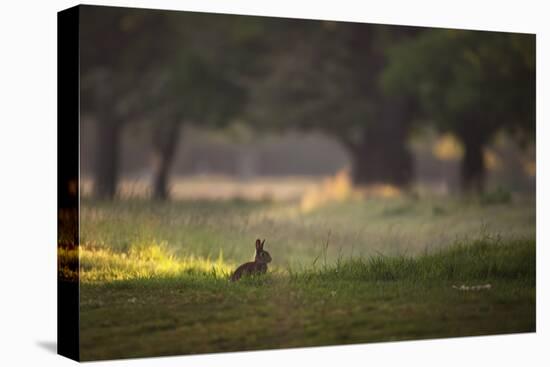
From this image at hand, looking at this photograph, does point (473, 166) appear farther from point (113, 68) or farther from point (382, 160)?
point (113, 68)

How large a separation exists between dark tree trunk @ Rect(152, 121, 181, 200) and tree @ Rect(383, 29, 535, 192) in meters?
2.95

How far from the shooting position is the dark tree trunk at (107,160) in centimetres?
1067

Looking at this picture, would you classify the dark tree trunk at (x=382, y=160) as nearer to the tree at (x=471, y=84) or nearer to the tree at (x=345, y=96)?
the tree at (x=345, y=96)

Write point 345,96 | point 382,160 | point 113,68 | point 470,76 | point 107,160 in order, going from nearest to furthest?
point 107,160 → point 113,68 → point 345,96 → point 382,160 → point 470,76

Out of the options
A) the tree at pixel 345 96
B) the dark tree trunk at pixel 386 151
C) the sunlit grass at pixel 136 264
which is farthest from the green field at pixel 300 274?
the tree at pixel 345 96

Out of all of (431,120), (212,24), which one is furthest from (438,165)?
(212,24)

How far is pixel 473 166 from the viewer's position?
42.4 feet

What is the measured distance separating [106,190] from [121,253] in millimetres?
671

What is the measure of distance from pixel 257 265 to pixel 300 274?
0.51m

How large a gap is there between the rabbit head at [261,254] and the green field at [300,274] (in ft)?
0.25

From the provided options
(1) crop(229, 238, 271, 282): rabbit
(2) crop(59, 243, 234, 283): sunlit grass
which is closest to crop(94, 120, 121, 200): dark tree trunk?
(2) crop(59, 243, 234, 283): sunlit grass

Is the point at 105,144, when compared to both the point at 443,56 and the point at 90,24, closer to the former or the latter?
the point at 90,24

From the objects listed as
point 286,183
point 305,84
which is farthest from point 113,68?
point 305,84

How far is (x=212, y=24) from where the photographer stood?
11.5m
